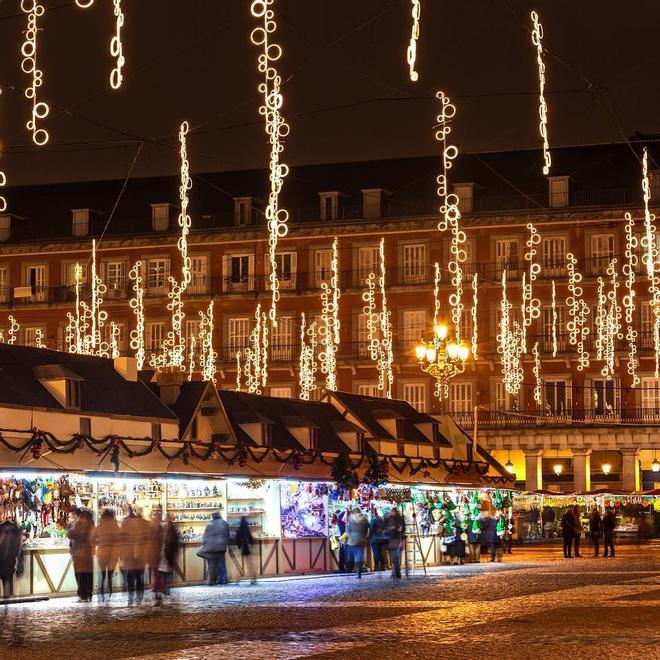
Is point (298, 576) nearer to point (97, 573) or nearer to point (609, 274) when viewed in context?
point (97, 573)

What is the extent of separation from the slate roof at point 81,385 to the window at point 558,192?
39337mm

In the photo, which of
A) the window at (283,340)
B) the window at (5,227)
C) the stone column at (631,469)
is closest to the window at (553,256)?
the stone column at (631,469)

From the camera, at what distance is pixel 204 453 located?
2608 centimetres

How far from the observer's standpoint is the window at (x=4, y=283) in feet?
226

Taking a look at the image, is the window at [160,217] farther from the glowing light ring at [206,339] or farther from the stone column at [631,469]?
the stone column at [631,469]

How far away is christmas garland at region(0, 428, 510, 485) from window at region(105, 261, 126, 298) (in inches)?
1427

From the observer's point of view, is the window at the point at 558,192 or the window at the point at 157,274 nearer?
the window at the point at 558,192

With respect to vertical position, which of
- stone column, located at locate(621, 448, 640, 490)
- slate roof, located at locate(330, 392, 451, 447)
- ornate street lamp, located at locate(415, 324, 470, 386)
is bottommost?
stone column, located at locate(621, 448, 640, 490)

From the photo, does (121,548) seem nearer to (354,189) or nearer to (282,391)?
(282,391)

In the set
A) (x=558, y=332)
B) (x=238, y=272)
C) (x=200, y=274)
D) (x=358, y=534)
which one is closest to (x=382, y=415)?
(x=358, y=534)

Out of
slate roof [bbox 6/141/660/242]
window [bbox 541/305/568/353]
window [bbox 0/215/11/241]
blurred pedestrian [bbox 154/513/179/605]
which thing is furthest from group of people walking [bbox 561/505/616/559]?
window [bbox 0/215/11/241]

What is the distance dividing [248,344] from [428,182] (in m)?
11.3

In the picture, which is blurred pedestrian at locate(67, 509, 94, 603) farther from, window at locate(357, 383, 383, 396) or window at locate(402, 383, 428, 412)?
window at locate(402, 383, 428, 412)

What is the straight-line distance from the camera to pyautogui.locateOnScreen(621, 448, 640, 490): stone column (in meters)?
63.8
